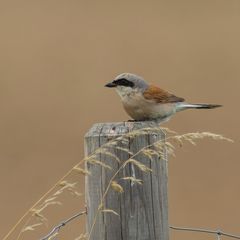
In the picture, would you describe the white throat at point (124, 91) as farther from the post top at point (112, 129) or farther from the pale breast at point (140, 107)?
the post top at point (112, 129)

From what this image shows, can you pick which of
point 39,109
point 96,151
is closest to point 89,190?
point 96,151

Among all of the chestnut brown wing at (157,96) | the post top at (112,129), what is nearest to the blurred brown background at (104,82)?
the chestnut brown wing at (157,96)

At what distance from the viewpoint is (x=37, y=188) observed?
10078 millimetres

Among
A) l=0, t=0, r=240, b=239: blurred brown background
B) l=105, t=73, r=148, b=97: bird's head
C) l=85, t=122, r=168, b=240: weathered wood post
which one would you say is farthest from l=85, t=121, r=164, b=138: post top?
l=0, t=0, r=240, b=239: blurred brown background

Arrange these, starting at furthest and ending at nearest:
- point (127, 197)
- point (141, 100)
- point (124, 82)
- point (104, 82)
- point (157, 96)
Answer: point (104, 82)
point (157, 96)
point (141, 100)
point (124, 82)
point (127, 197)

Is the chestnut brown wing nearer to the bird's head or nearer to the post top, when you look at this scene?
the bird's head

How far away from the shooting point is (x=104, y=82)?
1579 cm

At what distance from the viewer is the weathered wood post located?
3730 mm

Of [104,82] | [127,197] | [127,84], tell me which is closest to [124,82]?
[127,84]

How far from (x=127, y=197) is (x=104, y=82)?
12099 millimetres

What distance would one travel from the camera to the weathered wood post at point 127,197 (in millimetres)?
3730

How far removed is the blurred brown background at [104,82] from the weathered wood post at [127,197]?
519 centimetres

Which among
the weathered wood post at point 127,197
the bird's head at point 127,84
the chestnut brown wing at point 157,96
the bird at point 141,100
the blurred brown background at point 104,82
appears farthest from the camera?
the blurred brown background at point 104,82

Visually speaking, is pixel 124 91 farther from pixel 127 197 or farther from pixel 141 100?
pixel 127 197
